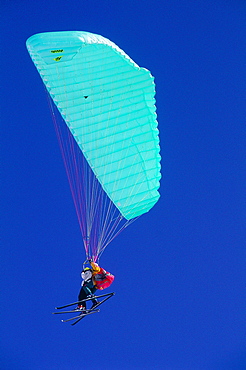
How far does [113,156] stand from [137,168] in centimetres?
48

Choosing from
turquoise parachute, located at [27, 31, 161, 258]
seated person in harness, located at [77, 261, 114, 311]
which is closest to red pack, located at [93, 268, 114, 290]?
seated person in harness, located at [77, 261, 114, 311]

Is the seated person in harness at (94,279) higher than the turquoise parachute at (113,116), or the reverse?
the turquoise parachute at (113,116)

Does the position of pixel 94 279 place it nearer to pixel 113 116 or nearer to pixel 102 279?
pixel 102 279

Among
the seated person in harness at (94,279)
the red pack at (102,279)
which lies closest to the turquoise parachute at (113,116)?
the seated person in harness at (94,279)

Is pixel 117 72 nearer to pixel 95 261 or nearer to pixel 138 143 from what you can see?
pixel 138 143

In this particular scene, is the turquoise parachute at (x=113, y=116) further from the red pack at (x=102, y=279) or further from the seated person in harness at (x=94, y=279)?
the red pack at (x=102, y=279)

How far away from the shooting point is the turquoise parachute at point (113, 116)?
13789mm

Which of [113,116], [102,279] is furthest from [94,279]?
[113,116]

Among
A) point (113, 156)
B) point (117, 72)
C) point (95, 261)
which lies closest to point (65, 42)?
point (117, 72)

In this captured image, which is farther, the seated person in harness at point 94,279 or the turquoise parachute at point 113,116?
the turquoise parachute at point 113,116

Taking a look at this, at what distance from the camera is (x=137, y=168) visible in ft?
47.7

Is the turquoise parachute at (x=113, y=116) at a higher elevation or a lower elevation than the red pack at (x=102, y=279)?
higher

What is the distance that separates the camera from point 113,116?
46.9 ft

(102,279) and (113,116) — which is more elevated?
(113,116)
